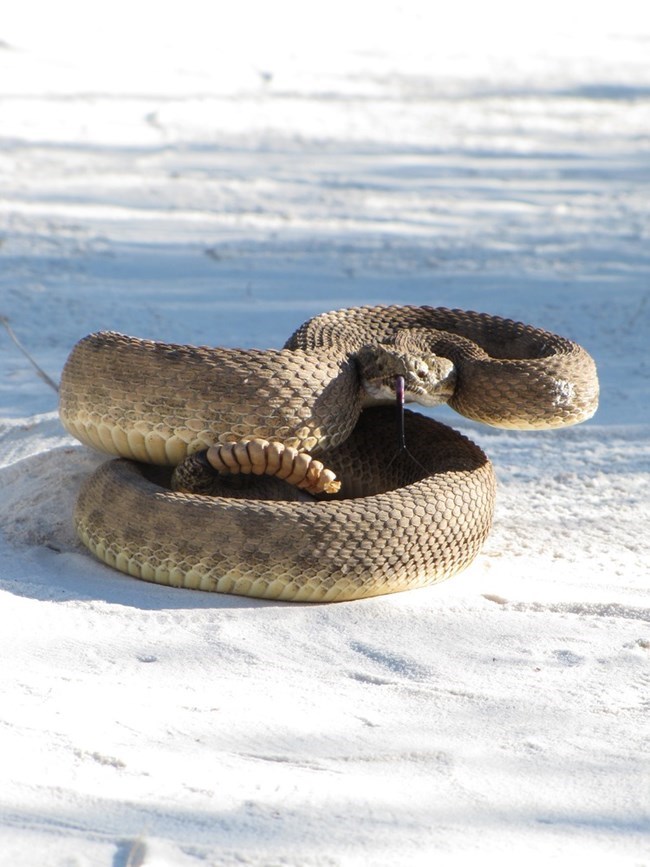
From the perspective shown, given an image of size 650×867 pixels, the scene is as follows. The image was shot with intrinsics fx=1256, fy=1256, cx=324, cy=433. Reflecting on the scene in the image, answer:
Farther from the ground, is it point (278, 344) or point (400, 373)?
point (400, 373)

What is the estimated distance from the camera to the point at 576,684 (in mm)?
3637

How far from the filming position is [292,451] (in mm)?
4469

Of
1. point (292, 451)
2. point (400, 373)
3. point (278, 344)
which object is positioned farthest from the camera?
point (278, 344)

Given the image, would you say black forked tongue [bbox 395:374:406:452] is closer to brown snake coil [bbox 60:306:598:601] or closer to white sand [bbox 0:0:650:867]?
brown snake coil [bbox 60:306:598:601]

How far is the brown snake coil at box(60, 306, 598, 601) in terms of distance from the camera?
431 cm

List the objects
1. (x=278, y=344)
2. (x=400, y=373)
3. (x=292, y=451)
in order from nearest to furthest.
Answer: (x=292, y=451), (x=400, y=373), (x=278, y=344)

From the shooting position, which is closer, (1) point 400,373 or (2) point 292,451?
(2) point 292,451

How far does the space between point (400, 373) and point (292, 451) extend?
0.72 metres

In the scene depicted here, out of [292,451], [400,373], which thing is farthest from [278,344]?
[292,451]

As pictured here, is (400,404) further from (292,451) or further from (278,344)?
(278,344)

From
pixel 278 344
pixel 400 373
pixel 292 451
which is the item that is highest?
pixel 400 373

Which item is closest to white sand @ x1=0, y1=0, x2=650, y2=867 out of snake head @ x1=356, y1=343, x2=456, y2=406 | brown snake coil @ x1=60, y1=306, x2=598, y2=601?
brown snake coil @ x1=60, y1=306, x2=598, y2=601

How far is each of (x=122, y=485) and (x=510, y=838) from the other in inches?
93.0

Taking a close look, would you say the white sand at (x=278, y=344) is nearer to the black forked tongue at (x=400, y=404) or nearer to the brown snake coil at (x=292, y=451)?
the brown snake coil at (x=292, y=451)
